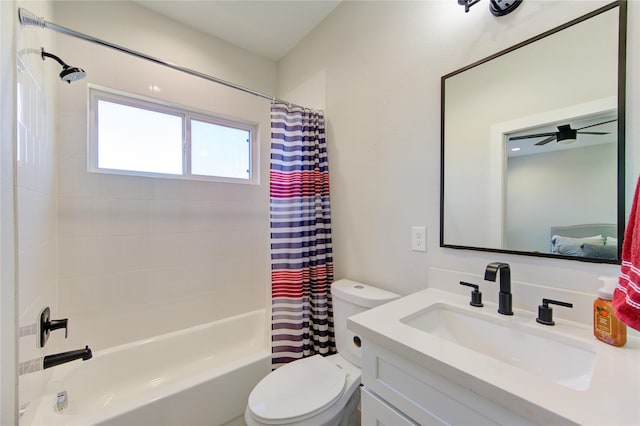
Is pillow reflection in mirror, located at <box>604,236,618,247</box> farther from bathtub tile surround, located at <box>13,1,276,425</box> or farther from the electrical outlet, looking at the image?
bathtub tile surround, located at <box>13,1,276,425</box>

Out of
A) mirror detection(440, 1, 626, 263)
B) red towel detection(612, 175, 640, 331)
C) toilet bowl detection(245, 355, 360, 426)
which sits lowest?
toilet bowl detection(245, 355, 360, 426)

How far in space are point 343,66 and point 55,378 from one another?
241 cm

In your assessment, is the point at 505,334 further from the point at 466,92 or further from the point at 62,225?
the point at 62,225

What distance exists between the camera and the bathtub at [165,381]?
1.14 meters

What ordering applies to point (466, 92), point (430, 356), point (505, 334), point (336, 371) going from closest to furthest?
point (430, 356)
point (505, 334)
point (466, 92)
point (336, 371)

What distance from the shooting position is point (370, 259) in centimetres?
153

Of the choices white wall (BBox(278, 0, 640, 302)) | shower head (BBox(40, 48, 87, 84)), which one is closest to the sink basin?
white wall (BBox(278, 0, 640, 302))

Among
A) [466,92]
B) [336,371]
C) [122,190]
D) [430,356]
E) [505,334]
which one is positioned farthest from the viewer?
[122,190]

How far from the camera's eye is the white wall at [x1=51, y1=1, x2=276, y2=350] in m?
1.51

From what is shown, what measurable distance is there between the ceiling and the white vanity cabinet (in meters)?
2.05

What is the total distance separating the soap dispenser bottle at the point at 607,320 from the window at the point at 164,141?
7.00ft

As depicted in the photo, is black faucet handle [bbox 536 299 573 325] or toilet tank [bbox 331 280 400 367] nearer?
black faucet handle [bbox 536 299 573 325]

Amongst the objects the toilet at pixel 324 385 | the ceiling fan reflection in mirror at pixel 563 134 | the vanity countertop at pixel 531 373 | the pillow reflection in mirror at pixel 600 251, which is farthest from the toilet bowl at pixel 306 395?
the ceiling fan reflection in mirror at pixel 563 134

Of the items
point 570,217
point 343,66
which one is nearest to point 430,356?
point 570,217
